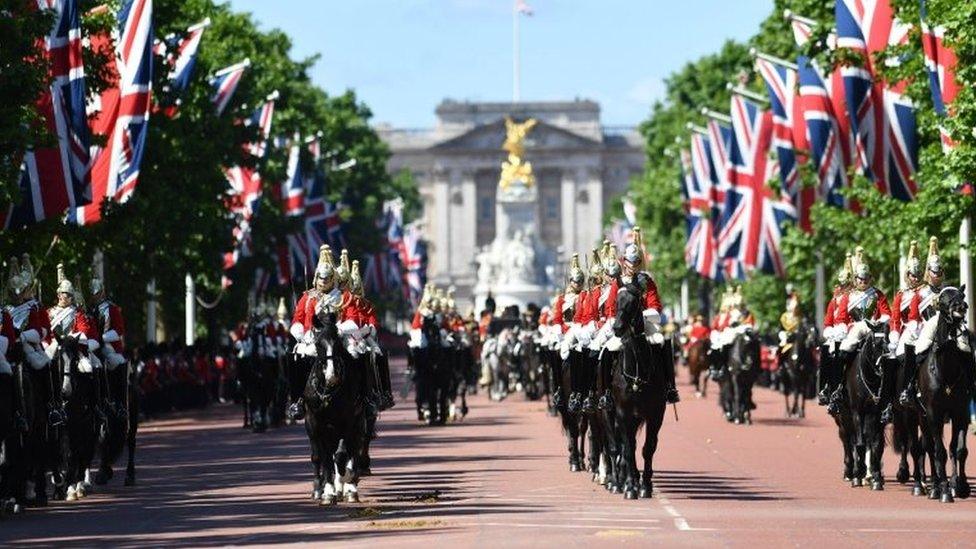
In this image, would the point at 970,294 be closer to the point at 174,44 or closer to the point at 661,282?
the point at 174,44

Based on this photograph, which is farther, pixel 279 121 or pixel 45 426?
pixel 279 121

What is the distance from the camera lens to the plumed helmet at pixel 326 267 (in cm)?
2662

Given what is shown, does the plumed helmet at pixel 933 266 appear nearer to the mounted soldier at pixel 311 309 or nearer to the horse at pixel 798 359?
the mounted soldier at pixel 311 309

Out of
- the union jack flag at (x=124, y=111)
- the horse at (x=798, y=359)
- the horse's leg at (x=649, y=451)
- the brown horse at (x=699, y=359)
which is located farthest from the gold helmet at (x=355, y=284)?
the brown horse at (x=699, y=359)

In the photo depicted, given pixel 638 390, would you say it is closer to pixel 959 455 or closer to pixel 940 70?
pixel 959 455

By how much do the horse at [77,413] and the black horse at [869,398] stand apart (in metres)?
8.08

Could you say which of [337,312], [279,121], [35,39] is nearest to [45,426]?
[337,312]

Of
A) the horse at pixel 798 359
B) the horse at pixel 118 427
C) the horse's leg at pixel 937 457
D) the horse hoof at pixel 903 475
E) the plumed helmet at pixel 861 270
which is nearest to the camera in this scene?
the horse's leg at pixel 937 457

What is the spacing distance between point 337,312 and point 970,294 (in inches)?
886

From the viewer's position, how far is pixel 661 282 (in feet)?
382

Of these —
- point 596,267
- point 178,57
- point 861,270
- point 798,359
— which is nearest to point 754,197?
point 798,359

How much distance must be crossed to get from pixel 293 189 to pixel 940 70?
4139 centimetres

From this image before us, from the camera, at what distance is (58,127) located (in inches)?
1521

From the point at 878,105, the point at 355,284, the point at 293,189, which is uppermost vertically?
the point at 293,189
